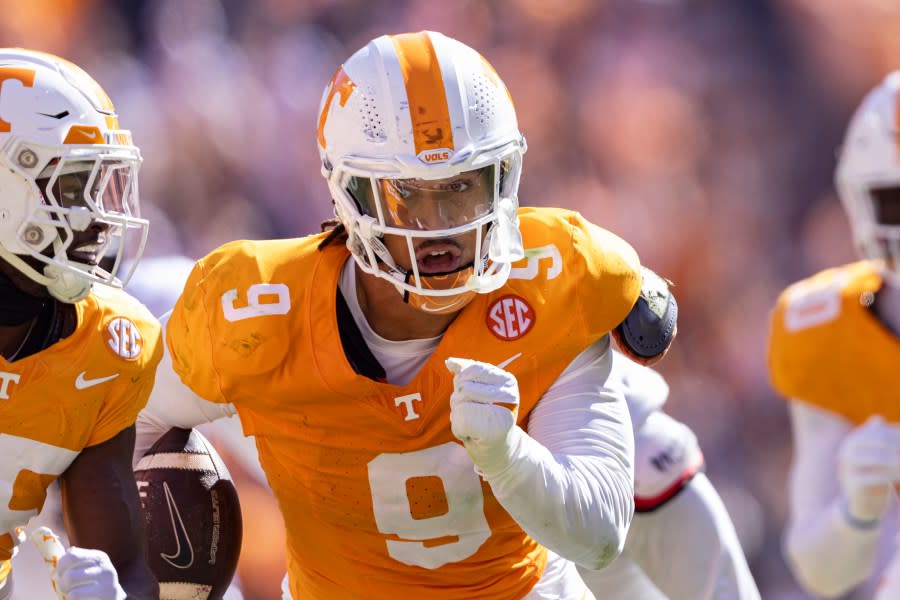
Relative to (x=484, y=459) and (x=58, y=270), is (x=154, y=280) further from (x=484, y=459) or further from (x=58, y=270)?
(x=484, y=459)

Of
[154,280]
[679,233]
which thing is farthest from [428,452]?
[679,233]

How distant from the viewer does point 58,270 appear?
2801 millimetres

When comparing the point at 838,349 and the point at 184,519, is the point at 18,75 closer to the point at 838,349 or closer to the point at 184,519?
the point at 184,519

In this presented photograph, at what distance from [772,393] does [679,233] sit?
666 millimetres

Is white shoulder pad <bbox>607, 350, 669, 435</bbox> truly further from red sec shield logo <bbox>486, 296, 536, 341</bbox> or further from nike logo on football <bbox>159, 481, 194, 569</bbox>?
nike logo on football <bbox>159, 481, 194, 569</bbox>

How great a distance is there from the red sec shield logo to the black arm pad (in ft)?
0.72

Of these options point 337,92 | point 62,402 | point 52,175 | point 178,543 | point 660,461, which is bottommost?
point 660,461

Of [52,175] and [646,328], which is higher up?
[52,175]

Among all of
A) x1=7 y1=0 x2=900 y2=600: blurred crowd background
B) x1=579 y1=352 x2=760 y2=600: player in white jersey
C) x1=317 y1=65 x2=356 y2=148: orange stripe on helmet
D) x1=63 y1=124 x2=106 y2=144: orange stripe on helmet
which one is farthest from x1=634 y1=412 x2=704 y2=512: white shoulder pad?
x1=63 y1=124 x2=106 y2=144: orange stripe on helmet

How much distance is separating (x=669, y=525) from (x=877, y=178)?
3.40 feet

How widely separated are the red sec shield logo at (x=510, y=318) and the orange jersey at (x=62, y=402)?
2.27 ft

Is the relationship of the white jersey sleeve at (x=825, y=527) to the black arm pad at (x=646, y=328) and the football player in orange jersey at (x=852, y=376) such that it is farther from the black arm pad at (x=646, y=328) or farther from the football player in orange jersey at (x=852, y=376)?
the black arm pad at (x=646, y=328)

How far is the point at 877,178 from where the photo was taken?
135 inches

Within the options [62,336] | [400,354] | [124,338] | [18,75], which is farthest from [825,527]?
[18,75]
